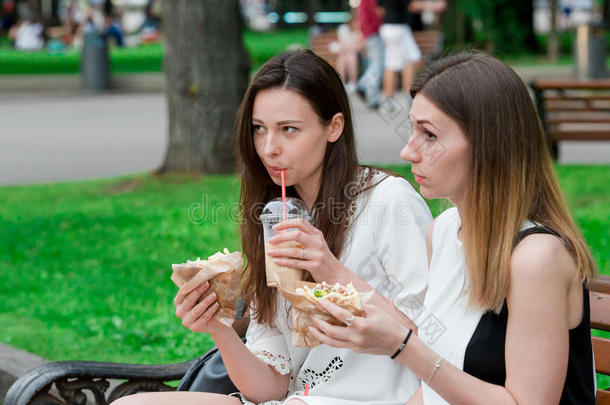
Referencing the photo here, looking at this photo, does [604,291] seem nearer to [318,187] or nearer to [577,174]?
[318,187]

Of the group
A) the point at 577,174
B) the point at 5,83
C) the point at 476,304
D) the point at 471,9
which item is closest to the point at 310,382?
the point at 476,304

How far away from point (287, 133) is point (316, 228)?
0.33 metres

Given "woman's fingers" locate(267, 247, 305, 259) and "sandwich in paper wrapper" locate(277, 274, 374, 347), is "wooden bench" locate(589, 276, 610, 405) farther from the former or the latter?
"woman's fingers" locate(267, 247, 305, 259)

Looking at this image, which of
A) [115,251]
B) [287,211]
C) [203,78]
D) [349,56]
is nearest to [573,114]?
[203,78]

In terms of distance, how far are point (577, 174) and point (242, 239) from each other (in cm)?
638

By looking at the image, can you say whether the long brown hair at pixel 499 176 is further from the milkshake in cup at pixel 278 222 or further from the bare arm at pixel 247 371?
the bare arm at pixel 247 371

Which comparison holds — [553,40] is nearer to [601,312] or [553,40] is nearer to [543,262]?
[601,312]

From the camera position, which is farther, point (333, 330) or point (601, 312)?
point (601, 312)

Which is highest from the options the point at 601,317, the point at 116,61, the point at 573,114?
the point at 601,317

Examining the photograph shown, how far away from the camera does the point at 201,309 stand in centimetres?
250

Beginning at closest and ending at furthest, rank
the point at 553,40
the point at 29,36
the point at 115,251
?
the point at 115,251, the point at 553,40, the point at 29,36

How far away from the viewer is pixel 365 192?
2854mm

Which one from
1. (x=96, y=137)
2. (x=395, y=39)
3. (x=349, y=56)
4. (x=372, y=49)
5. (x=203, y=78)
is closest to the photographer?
(x=203, y=78)

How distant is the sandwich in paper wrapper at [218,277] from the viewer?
Result: 246cm
